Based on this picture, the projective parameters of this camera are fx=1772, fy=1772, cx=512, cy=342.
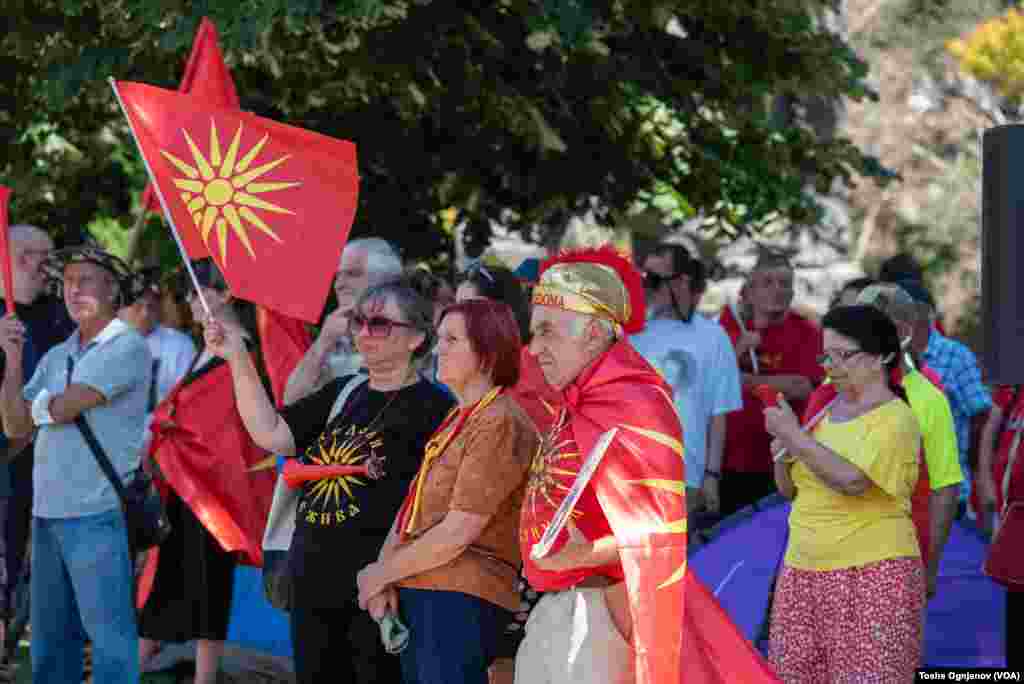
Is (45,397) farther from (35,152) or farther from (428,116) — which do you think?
(35,152)

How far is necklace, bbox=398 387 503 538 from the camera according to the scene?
512 cm

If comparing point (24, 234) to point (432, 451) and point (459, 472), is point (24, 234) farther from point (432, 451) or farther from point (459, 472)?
point (459, 472)

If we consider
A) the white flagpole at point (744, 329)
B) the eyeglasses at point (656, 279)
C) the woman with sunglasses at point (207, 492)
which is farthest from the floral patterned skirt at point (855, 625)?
the white flagpole at point (744, 329)

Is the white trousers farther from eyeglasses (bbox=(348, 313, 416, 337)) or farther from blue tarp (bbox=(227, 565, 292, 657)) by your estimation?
blue tarp (bbox=(227, 565, 292, 657))

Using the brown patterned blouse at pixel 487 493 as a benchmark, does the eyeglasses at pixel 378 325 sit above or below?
Result: above

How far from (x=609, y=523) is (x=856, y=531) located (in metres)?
1.58

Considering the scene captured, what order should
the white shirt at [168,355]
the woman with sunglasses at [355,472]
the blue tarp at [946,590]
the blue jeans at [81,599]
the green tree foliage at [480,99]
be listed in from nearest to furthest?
the woman with sunglasses at [355,472] < the blue jeans at [81,599] < the blue tarp at [946,590] < the white shirt at [168,355] < the green tree foliage at [480,99]

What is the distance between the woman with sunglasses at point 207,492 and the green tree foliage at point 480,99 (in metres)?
1.84

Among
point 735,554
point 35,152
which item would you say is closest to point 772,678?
point 735,554

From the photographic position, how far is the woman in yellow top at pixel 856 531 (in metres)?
5.61

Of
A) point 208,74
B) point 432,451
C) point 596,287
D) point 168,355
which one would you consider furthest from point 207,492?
point 596,287

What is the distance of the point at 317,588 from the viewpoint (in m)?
5.47

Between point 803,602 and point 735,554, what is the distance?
62.8 inches

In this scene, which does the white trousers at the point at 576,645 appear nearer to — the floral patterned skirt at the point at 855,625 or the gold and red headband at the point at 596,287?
the gold and red headband at the point at 596,287
